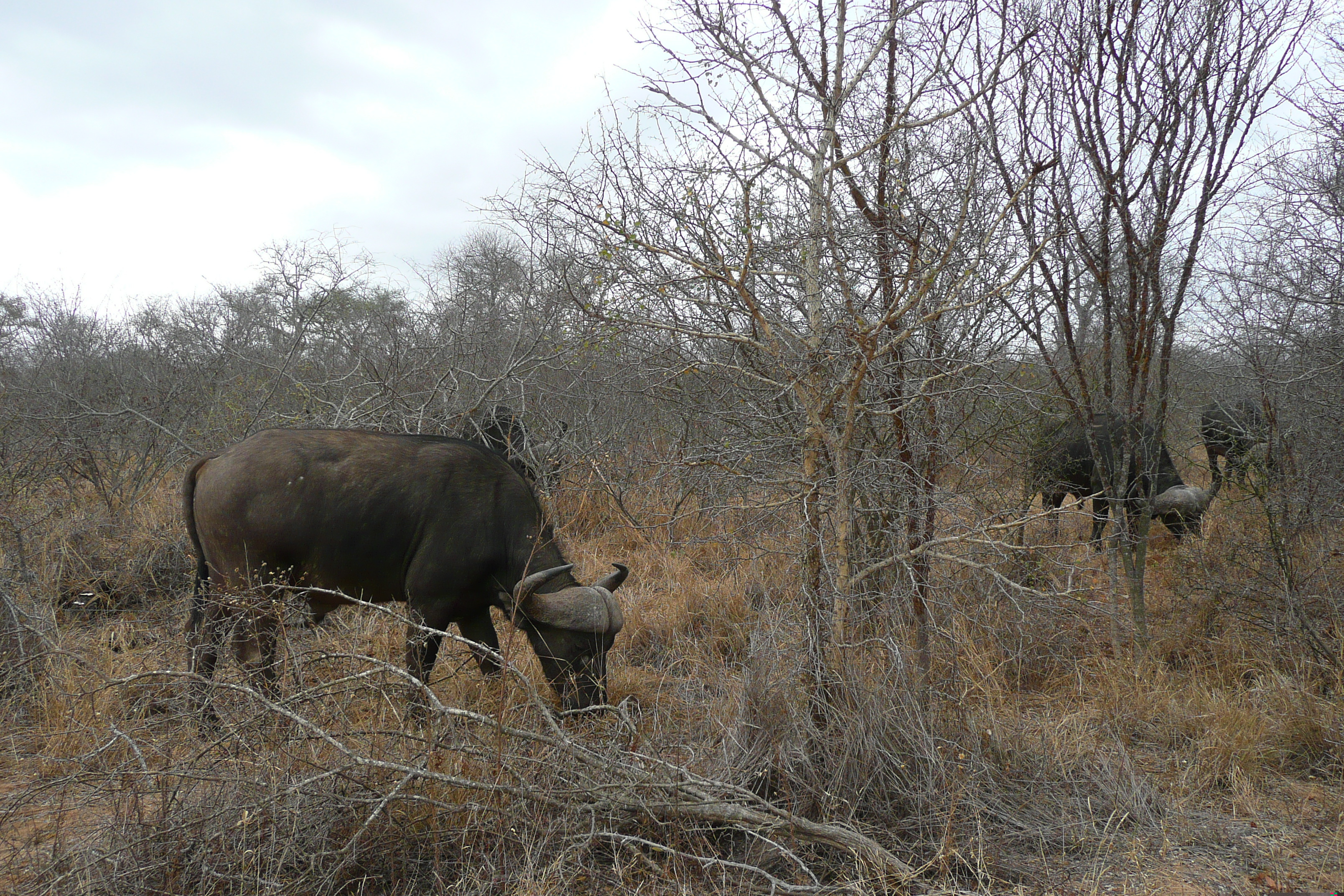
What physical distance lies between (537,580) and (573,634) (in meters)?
0.52

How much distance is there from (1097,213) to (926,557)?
2860 millimetres

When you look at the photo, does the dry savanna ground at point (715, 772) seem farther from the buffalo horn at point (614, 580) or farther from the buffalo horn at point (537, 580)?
the buffalo horn at point (614, 580)

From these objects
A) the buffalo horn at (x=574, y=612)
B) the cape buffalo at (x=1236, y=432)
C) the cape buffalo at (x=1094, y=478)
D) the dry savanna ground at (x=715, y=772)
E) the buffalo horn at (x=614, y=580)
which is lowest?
the dry savanna ground at (x=715, y=772)

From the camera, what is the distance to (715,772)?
11.5 feet

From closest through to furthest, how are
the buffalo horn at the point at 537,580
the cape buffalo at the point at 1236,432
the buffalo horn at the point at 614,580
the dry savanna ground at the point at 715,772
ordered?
the dry savanna ground at the point at 715,772
the buffalo horn at the point at 537,580
the buffalo horn at the point at 614,580
the cape buffalo at the point at 1236,432

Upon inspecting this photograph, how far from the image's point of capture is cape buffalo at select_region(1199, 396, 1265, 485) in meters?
6.37

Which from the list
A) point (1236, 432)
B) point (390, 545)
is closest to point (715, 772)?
point (390, 545)

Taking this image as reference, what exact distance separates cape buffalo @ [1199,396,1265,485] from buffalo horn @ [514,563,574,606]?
477 cm

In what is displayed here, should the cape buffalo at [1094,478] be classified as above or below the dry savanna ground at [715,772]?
above

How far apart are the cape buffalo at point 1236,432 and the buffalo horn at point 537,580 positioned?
4773 millimetres

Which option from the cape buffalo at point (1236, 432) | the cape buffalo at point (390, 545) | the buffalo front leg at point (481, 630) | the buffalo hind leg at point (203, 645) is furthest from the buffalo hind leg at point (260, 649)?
the cape buffalo at point (1236, 432)

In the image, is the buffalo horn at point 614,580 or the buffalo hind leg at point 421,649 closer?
the buffalo hind leg at point 421,649

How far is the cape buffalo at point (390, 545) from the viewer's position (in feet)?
15.4

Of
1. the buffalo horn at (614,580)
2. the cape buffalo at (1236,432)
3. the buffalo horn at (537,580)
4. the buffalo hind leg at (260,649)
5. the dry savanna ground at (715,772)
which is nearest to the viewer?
the dry savanna ground at (715,772)
